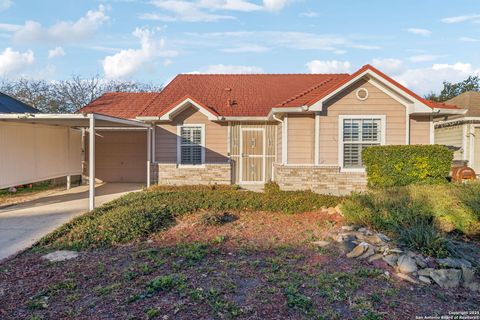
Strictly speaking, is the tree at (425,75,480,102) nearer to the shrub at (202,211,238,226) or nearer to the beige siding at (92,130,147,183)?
the beige siding at (92,130,147,183)

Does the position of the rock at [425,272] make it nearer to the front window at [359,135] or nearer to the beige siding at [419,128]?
the front window at [359,135]

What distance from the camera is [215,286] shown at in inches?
147

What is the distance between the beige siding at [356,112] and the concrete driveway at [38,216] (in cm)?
704

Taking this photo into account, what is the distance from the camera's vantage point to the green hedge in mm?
8875

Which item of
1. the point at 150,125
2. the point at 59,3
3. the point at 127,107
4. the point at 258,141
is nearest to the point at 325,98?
the point at 258,141

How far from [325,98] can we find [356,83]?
119 centimetres

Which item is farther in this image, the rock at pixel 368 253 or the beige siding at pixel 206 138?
the beige siding at pixel 206 138

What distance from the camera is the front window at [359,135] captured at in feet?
32.6

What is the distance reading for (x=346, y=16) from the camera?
12.3m

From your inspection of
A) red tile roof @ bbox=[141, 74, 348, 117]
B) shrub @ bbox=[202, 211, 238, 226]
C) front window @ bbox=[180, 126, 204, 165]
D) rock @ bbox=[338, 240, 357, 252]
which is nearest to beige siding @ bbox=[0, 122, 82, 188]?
red tile roof @ bbox=[141, 74, 348, 117]

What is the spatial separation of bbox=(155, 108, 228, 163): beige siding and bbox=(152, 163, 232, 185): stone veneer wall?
26 centimetres

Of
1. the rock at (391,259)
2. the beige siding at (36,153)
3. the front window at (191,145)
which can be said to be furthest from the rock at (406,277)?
the beige siding at (36,153)

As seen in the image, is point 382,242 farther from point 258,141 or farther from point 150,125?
point 150,125

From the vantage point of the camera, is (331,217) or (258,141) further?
(258,141)
